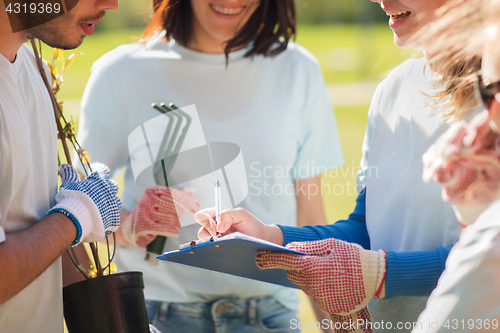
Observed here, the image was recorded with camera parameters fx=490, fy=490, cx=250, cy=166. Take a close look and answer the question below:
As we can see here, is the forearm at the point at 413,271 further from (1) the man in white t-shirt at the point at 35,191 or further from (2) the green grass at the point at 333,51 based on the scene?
(2) the green grass at the point at 333,51

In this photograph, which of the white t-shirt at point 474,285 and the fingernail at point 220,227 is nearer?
the white t-shirt at point 474,285

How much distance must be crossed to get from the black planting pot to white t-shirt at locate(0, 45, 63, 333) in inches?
2.6

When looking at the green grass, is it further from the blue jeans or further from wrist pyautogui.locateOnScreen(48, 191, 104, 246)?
wrist pyautogui.locateOnScreen(48, 191, 104, 246)

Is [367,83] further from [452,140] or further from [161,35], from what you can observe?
[452,140]

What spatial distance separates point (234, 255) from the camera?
4.16 feet

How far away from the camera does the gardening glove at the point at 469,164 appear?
888 mm

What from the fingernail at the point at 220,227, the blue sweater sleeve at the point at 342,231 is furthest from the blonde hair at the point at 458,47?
the fingernail at the point at 220,227

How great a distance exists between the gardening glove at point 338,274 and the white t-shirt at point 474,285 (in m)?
0.40

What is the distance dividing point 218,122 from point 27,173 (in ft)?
2.94

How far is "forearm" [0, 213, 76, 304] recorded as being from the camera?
1064mm

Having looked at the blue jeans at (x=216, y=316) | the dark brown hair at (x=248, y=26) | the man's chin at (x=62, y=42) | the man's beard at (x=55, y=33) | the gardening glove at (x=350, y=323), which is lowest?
the blue jeans at (x=216, y=316)

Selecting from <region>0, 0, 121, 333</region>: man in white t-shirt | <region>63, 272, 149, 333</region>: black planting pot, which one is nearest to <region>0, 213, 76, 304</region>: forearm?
<region>0, 0, 121, 333</region>: man in white t-shirt
